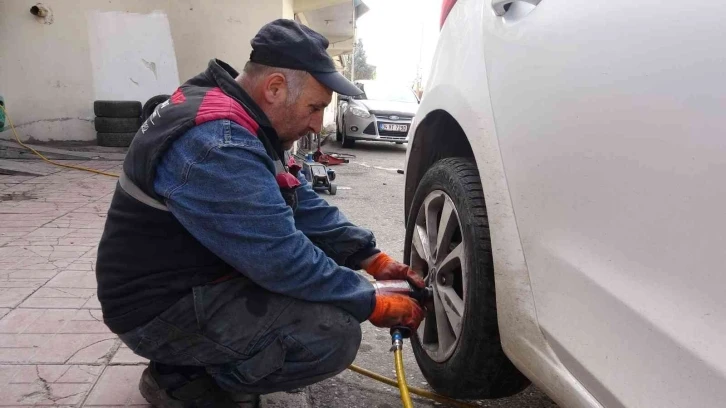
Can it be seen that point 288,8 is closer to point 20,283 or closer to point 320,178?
point 320,178

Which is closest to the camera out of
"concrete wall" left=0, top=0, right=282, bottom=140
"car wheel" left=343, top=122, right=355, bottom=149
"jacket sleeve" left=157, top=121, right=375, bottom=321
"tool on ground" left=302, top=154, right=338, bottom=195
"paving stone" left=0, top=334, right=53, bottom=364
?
"jacket sleeve" left=157, top=121, right=375, bottom=321

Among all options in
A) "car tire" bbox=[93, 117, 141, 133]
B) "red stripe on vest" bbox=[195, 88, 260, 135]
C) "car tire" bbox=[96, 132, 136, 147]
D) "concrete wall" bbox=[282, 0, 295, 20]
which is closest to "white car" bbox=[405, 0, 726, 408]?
"red stripe on vest" bbox=[195, 88, 260, 135]

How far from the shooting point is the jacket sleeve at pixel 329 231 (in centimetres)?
229

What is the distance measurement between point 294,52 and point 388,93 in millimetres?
12232

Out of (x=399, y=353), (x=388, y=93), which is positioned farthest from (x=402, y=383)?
(x=388, y=93)

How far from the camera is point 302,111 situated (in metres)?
1.83

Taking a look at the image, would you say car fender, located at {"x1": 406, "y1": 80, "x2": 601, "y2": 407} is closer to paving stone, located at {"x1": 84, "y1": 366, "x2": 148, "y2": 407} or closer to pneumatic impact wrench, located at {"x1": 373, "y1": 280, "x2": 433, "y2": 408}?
pneumatic impact wrench, located at {"x1": 373, "y1": 280, "x2": 433, "y2": 408}

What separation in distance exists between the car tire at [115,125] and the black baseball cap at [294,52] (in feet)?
24.6

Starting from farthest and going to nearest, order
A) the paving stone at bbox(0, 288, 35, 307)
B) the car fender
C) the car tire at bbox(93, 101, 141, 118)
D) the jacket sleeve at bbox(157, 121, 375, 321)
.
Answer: the car tire at bbox(93, 101, 141, 118) → the paving stone at bbox(0, 288, 35, 307) → the jacket sleeve at bbox(157, 121, 375, 321) → the car fender

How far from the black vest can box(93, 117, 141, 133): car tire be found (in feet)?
24.5

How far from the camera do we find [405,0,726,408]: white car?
0.95 m

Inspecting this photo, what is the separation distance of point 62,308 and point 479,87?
83.1 inches

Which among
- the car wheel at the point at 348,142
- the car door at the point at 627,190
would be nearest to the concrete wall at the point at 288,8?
the car wheel at the point at 348,142

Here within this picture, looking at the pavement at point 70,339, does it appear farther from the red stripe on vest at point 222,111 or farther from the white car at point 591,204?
the red stripe on vest at point 222,111
